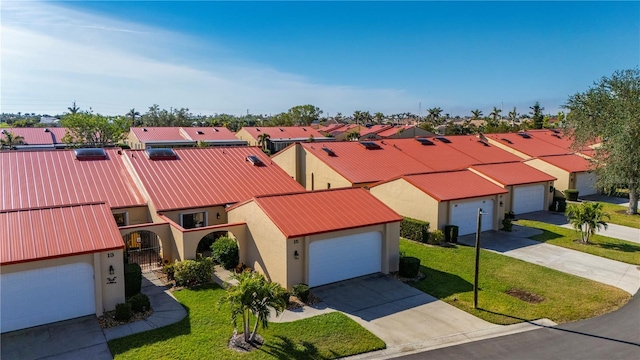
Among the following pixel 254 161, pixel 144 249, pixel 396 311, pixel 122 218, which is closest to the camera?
pixel 396 311

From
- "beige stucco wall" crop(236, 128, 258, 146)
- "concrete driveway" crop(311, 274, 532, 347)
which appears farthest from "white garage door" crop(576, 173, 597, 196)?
Result: "beige stucco wall" crop(236, 128, 258, 146)

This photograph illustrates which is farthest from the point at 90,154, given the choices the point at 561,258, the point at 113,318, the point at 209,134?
the point at 209,134

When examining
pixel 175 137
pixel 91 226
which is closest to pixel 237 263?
pixel 91 226

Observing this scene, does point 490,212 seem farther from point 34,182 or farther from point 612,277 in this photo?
point 34,182

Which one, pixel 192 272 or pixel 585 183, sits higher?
pixel 585 183

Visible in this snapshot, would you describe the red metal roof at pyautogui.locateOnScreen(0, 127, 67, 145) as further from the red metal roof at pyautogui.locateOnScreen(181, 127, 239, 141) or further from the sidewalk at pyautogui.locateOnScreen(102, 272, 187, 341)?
the sidewalk at pyautogui.locateOnScreen(102, 272, 187, 341)

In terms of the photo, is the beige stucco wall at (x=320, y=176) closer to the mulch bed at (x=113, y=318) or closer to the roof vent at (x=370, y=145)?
the roof vent at (x=370, y=145)

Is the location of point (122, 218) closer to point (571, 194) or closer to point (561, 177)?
point (571, 194)
